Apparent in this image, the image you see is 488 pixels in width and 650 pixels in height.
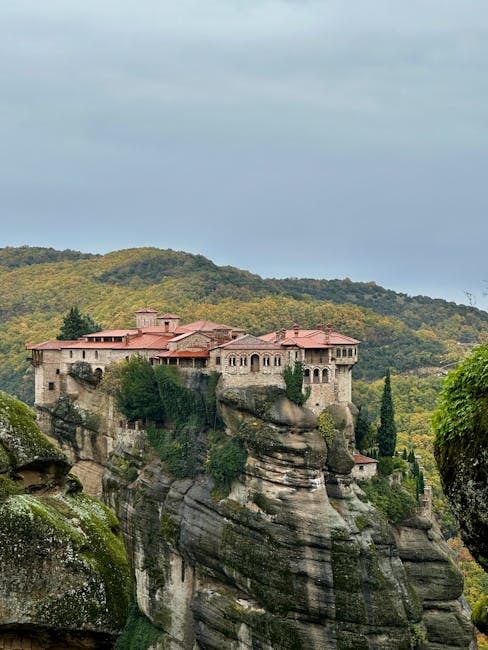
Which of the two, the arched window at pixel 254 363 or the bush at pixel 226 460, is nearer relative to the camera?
the bush at pixel 226 460

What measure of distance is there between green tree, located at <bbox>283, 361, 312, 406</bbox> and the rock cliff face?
1.58ft

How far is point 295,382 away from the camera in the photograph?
52969 millimetres

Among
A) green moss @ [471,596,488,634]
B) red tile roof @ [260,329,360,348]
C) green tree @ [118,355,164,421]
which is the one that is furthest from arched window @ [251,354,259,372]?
green moss @ [471,596,488,634]

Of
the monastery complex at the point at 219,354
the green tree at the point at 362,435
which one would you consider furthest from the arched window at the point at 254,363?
the green tree at the point at 362,435

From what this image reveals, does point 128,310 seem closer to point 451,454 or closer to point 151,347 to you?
point 151,347

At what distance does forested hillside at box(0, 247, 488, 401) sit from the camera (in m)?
104

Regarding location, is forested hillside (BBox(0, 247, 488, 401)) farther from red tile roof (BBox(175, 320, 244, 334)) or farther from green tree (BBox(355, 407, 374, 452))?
green tree (BBox(355, 407, 374, 452))

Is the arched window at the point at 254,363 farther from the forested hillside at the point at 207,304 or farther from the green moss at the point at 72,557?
the green moss at the point at 72,557

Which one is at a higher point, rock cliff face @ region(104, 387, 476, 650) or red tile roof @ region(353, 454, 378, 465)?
red tile roof @ region(353, 454, 378, 465)

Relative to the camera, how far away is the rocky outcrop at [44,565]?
9555 mm

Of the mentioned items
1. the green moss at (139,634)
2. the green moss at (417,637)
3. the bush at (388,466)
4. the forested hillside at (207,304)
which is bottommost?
the green moss at (139,634)

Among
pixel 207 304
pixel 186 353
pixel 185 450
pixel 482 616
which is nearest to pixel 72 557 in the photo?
pixel 482 616

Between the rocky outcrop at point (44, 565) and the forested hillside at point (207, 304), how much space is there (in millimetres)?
82629

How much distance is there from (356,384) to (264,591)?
44461mm
